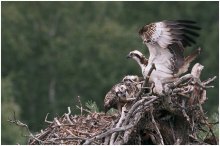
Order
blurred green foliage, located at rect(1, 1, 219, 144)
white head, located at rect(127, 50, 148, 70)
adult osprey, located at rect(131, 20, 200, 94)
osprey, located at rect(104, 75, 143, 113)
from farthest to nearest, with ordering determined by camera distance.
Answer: blurred green foliage, located at rect(1, 1, 219, 144), white head, located at rect(127, 50, 148, 70), adult osprey, located at rect(131, 20, 200, 94), osprey, located at rect(104, 75, 143, 113)

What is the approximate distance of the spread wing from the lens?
1409cm

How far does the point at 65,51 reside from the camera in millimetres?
37938

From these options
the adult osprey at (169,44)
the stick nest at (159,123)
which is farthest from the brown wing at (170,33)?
the stick nest at (159,123)

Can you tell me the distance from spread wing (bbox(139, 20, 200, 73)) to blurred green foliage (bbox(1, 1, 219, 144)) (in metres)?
20.8

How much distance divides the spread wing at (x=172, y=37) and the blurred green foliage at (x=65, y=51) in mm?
20818

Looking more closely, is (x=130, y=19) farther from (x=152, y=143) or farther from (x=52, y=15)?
(x=152, y=143)

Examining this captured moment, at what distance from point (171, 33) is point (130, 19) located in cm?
2811

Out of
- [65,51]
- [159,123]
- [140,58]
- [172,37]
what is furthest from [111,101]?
[65,51]

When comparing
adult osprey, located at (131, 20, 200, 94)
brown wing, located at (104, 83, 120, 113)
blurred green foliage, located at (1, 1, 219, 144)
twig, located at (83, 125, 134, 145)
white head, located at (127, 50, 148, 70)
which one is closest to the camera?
twig, located at (83, 125, 134, 145)

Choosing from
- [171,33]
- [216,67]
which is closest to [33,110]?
[216,67]

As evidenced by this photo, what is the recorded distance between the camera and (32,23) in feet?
127

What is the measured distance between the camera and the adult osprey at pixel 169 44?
14.1m

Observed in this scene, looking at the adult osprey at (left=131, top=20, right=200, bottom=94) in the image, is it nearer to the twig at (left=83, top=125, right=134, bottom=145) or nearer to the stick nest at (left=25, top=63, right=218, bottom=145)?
the stick nest at (left=25, top=63, right=218, bottom=145)

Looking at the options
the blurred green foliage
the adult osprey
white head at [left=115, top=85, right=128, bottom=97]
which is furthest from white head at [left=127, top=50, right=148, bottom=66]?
the blurred green foliage
